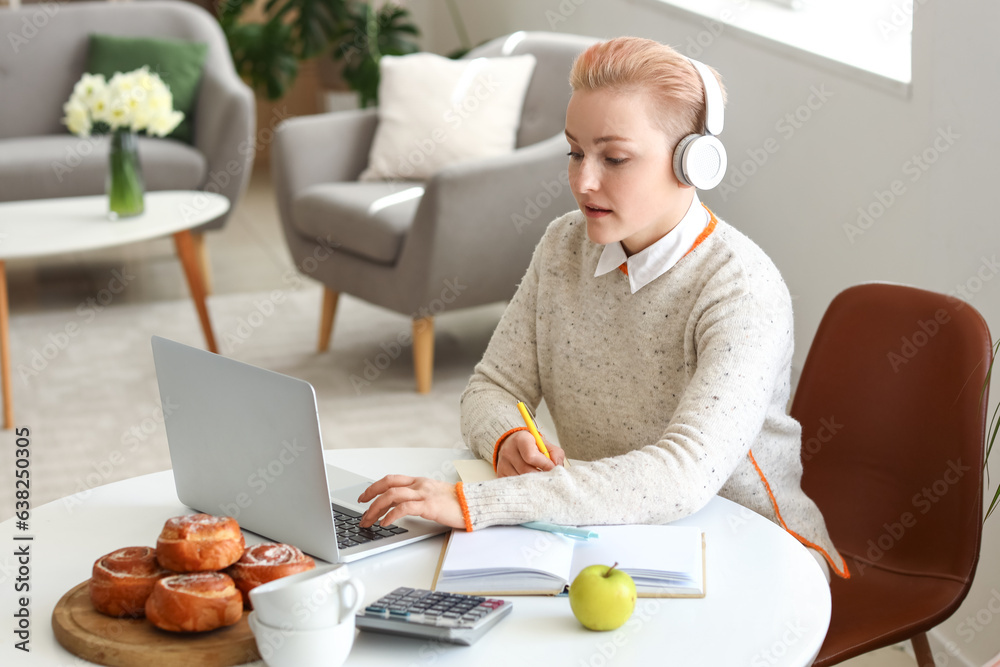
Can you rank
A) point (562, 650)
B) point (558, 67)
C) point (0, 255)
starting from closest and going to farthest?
point (562, 650), point (0, 255), point (558, 67)

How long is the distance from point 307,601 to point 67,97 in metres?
4.14

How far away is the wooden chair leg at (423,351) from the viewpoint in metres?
3.21

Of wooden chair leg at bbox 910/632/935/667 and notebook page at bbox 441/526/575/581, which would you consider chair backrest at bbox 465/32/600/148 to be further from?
notebook page at bbox 441/526/575/581

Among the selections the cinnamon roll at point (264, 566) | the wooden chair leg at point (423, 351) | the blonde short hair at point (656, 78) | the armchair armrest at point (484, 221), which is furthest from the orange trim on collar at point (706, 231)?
the wooden chair leg at point (423, 351)

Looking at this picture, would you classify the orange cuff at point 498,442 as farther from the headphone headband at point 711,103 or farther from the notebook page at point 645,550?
the headphone headband at point 711,103

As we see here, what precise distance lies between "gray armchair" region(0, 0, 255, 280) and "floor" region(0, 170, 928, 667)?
0.98 feet

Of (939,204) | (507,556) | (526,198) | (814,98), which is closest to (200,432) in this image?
(507,556)

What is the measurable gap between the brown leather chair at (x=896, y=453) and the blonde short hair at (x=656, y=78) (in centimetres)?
43

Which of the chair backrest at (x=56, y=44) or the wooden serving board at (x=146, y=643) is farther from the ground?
the wooden serving board at (x=146, y=643)

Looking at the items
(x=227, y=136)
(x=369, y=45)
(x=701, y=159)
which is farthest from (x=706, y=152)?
(x=369, y=45)

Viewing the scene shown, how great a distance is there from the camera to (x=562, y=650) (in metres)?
0.91

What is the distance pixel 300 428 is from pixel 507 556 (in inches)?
9.1

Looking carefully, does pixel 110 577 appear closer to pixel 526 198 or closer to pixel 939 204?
pixel 939 204

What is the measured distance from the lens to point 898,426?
4.93 feet
